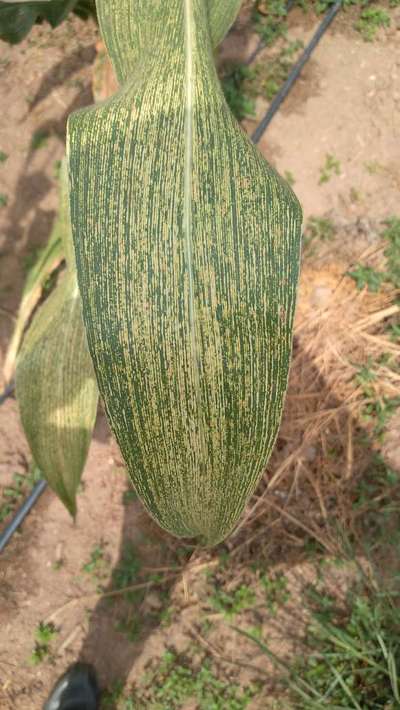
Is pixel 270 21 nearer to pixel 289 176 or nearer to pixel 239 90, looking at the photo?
pixel 239 90

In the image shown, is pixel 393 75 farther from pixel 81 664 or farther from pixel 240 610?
pixel 81 664

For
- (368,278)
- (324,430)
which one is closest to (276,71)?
(368,278)

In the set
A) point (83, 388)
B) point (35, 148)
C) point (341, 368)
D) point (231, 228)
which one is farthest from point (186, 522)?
point (35, 148)

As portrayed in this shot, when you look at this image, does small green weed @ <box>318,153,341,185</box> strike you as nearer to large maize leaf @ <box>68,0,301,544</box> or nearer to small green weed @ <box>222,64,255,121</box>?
small green weed @ <box>222,64,255,121</box>

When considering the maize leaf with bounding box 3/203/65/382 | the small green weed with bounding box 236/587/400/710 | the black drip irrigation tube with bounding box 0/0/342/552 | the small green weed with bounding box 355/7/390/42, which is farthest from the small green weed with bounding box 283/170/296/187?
the small green weed with bounding box 236/587/400/710

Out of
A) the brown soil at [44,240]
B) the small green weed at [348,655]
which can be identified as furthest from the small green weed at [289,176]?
the small green weed at [348,655]

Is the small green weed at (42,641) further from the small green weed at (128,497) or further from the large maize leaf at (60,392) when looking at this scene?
the large maize leaf at (60,392)
